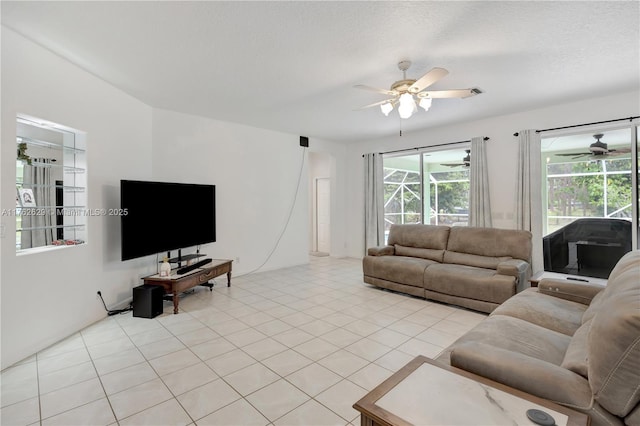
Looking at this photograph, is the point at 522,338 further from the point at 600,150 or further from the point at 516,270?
the point at 600,150

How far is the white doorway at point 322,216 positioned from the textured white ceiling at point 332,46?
3.93 meters

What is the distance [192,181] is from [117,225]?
1.34 m

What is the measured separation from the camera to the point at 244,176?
5.42 m

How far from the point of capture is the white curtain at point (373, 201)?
6555mm

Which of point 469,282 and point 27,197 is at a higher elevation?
point 27,197

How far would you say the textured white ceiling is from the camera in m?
2.17

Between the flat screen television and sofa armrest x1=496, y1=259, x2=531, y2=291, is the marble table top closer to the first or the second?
sofa armrest x1=496, y1=259, x2=531, y2=291

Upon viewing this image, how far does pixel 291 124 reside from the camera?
5.34 m

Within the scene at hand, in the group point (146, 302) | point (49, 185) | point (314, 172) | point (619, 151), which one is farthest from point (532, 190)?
point (49, 185)

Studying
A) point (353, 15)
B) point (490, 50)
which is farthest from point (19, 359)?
point (490, 50)

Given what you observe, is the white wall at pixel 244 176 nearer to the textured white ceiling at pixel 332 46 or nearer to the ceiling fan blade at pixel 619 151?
the textured white ceiling at pixel 332 46

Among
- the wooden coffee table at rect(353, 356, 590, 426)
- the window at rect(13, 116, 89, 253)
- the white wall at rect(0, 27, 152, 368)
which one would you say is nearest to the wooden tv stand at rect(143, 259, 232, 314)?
the white wall at rect(0, 27, 152, 368)

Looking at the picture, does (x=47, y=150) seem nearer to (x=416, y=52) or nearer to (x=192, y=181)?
(x=192, y=181)

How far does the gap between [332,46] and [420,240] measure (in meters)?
3.36
